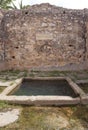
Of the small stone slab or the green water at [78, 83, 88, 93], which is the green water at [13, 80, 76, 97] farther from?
the small stone slab

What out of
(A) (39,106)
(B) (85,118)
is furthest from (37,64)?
(B) (85,118)

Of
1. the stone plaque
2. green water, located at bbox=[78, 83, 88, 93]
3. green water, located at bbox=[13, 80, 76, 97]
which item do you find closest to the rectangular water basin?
green water, located at bbox=[13, 80, 76, 97]

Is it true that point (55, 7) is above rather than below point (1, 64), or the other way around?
above

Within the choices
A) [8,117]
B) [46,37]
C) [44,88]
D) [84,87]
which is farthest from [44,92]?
[46,37]

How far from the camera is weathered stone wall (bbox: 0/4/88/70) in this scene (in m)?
A: 8.76

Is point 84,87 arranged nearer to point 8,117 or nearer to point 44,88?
point 44,88

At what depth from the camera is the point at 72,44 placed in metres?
8.82

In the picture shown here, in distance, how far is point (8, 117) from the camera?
3.28m

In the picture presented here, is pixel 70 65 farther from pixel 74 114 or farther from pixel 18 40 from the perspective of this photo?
pixel 74 114

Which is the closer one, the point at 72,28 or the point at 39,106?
the point at 39,106

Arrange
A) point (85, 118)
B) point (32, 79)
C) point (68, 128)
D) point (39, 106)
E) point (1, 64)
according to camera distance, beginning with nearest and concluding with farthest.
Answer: point (68, 128), point (85, 118), point (39, 106), point (32, 79), point (1, 64)

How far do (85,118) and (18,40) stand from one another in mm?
6027

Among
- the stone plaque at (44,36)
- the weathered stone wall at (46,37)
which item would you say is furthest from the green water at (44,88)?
the stone plaque at (44,36)

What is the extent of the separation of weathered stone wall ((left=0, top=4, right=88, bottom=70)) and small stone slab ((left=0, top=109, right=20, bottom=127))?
5.32m
